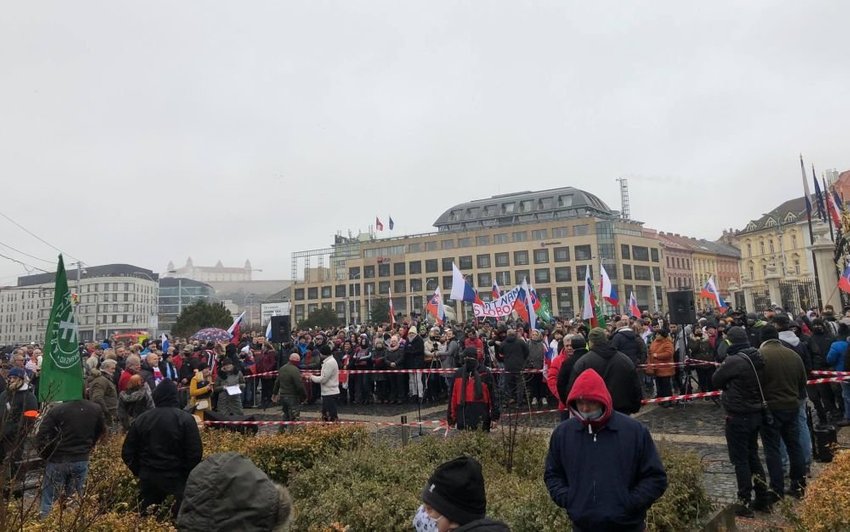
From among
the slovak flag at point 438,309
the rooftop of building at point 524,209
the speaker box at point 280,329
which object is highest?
the rooftop of building at point 524,209

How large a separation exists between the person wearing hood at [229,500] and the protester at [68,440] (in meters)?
4.73

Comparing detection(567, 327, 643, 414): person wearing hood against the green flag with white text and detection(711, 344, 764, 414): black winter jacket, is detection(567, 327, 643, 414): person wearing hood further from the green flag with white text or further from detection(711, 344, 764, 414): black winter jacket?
the green flag with white text

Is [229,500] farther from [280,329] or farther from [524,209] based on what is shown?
[524,209]

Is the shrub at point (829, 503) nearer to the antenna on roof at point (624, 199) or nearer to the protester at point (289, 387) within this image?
the protester at point (289, 387)

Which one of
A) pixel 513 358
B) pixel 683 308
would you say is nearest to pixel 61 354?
pixel 513 358

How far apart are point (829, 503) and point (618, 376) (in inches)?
101

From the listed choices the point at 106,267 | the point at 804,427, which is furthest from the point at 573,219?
the point at 106,267

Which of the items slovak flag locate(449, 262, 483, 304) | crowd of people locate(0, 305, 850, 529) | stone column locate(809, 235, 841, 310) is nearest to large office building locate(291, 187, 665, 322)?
stone column locate(809, 235, 841, 310)

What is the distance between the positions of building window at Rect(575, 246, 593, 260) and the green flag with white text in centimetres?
8939

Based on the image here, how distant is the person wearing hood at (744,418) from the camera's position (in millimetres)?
6242

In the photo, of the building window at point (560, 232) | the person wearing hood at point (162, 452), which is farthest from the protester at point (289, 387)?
the building window at point (560, 232)

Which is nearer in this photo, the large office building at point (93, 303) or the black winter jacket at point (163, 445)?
the black winter jacket at point (163, 445)

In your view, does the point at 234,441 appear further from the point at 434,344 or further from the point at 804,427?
the point at 434,344

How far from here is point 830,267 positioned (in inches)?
1118
